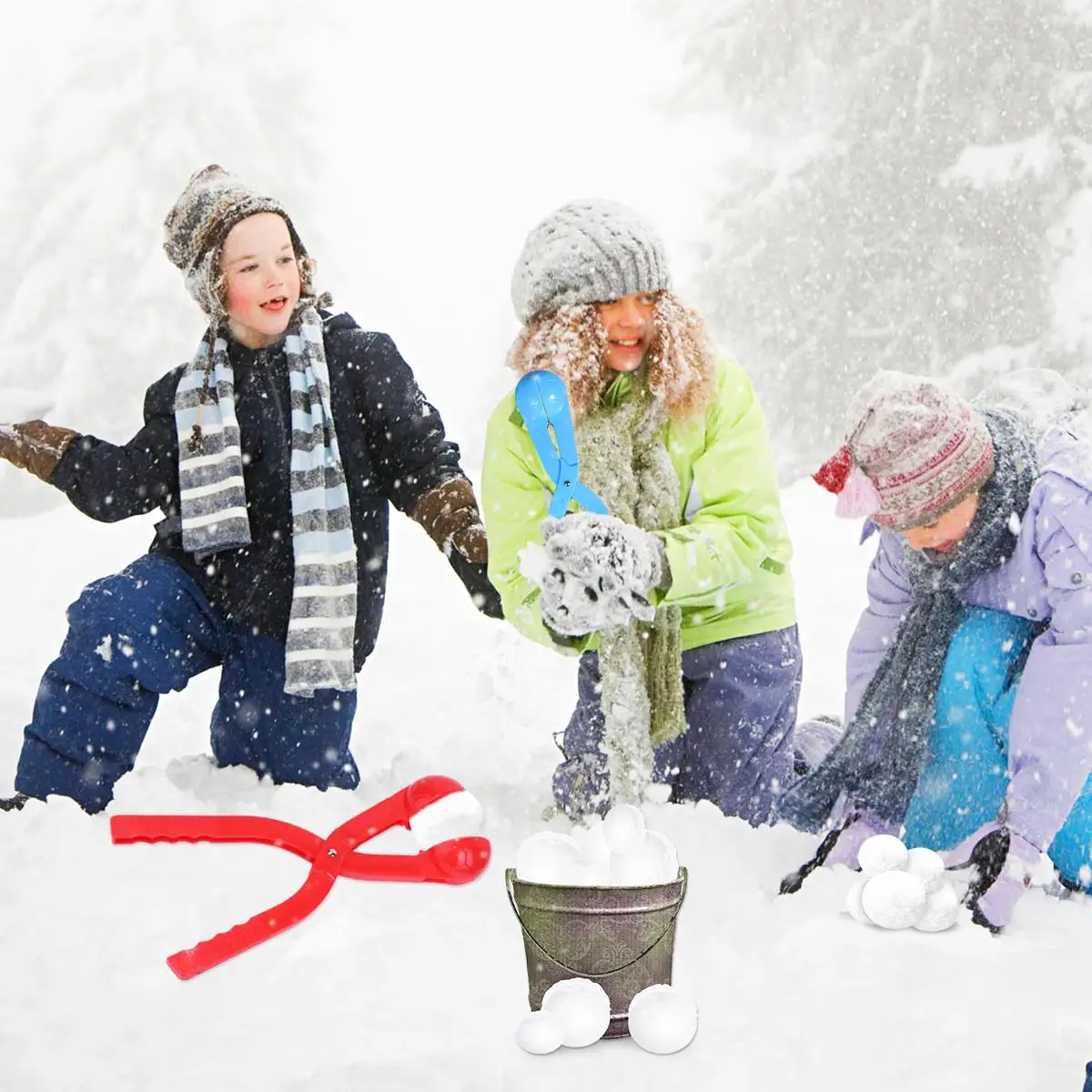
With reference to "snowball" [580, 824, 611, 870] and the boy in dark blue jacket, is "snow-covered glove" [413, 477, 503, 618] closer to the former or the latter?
the boy in dark blue jacket

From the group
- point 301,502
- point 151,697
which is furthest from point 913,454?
point 151,697

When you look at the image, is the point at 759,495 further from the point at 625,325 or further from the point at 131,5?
the point at 131,5

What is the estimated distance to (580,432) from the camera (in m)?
2.18

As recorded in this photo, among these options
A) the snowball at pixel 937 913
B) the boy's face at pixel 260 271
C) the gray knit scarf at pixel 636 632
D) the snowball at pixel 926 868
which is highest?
the boy's face at pixel 260 271

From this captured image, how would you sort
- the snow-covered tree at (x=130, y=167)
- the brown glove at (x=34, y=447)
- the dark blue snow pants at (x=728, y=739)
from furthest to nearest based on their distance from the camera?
the snow-covered tree at (x=130, y=167) → the brown glove at (x=34, y=447) → the dark blue snow pants at (x=728, y=739)

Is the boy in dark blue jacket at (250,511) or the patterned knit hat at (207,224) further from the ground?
the patterned knit hat at (207,224)

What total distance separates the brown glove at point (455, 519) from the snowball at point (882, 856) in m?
0.86

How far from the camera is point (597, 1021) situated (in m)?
1.50

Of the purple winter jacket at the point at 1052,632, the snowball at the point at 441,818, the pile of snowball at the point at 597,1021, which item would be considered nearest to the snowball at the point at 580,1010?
the pile of snowball at the point at 597,1021

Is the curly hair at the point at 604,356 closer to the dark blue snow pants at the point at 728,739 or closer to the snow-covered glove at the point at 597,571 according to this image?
the snow-covered glove at the point at 597,571

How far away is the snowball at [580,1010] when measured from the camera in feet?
4.90

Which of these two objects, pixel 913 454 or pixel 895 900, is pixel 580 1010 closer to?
pixel 895 900

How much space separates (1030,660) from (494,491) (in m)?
0.88

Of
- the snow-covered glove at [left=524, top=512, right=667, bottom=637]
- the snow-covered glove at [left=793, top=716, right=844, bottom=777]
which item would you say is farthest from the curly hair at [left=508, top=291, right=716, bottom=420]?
the snow-covered glove at [left=793, top=716, right=844, bottom=777]
